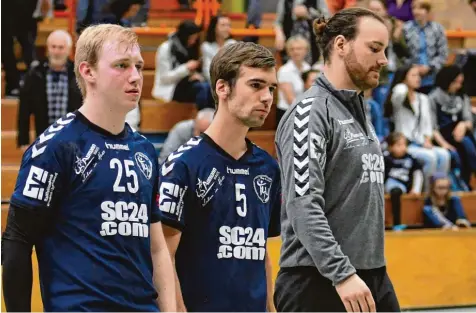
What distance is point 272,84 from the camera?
12.3ft

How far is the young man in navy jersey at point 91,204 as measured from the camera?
9.93 ft

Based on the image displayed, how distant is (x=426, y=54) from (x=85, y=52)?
28.8 ft

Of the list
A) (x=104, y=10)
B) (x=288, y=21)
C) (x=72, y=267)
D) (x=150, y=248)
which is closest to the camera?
(x=72, y=267)

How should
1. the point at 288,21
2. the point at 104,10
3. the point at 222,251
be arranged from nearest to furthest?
the point at 222,251 < the point at 104,10 < the point at 288,21

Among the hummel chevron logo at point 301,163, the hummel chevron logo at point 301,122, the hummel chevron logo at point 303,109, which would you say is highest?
the hummel chevron logo at point 303,109

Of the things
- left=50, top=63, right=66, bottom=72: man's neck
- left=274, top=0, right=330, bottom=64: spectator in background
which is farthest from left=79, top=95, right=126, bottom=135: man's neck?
left=274, top=0, right=330, bottom=64: spectator in background

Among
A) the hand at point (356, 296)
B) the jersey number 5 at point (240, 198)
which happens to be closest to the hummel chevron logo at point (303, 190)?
the jersey number 5 at point (240, 198)

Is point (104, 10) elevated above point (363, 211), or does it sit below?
above

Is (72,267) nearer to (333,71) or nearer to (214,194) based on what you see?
(214,194)

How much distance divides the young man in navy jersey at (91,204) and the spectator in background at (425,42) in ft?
27.9

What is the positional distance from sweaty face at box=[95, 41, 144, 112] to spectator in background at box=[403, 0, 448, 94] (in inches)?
334

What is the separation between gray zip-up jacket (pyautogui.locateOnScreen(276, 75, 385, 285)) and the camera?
141 inches

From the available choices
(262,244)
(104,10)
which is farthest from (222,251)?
(104,10)

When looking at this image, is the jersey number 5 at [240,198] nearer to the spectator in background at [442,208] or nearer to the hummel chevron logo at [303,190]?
the hummel chevron logo at [303,190]
